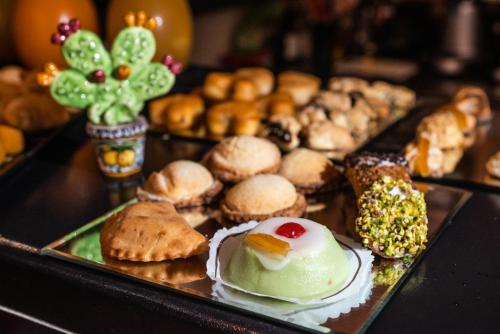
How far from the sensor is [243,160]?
1.34 meters

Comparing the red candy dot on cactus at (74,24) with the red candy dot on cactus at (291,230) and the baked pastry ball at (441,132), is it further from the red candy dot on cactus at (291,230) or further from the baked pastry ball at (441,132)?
the baked pastry ball at (441,132)

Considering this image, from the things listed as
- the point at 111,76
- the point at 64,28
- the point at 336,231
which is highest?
the point at 64,28

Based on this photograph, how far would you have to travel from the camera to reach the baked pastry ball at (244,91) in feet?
5.87

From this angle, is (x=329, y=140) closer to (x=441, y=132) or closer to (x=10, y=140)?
(x=441, y=132)

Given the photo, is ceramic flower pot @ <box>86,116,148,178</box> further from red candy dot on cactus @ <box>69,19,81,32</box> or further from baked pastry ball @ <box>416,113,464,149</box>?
baked pastry ball @ <box>416,113,464,149</box>

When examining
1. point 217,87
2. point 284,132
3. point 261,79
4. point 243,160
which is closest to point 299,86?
point 261,79

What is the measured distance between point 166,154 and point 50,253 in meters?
0.53

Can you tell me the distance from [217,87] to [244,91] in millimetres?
92

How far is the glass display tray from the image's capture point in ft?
2.86

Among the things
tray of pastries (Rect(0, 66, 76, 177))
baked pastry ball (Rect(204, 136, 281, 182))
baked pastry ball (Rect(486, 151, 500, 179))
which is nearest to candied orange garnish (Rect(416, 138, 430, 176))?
baked pastry ball (Rect(486, 151, 500, 179))

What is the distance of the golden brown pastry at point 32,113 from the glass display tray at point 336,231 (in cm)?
47

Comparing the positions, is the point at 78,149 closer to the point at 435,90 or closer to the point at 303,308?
the point at 303,308

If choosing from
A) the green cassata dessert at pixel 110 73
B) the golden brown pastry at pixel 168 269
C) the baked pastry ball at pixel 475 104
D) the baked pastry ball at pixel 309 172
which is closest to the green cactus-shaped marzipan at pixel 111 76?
the green cassata dessert at pixel 110 73

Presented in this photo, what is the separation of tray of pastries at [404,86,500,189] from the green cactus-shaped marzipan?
21.6 inches
